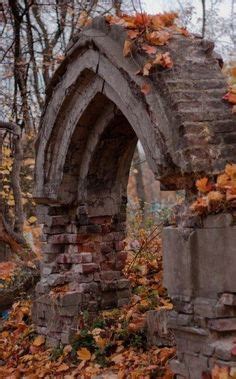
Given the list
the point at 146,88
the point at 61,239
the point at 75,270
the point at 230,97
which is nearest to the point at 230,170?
the point at 230,97

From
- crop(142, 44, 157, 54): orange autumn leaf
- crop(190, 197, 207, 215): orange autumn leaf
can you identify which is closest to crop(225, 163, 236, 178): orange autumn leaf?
crop(190, 197, 207, 215): orange autumn leaf

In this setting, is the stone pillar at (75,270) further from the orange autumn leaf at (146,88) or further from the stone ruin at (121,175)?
the orange autumn leaf at (146,88)

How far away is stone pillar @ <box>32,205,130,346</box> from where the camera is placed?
24.0ft

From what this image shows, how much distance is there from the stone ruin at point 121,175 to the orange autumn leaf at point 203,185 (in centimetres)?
11

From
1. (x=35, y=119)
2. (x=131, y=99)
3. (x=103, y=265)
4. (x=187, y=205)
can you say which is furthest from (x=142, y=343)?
(x=35, y=119)

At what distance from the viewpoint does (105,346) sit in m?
6.54

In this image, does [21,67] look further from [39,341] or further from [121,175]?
[39,341]

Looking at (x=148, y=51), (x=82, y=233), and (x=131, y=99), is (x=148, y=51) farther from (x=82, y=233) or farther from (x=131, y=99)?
(x=82, y=233)

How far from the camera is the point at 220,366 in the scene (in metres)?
4.80

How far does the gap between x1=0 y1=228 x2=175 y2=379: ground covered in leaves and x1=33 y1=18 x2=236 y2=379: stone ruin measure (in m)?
0.25

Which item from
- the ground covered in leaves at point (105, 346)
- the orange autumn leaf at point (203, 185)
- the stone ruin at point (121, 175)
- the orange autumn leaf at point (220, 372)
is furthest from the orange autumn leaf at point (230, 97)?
the ground covered in leaves at point (105, 346)

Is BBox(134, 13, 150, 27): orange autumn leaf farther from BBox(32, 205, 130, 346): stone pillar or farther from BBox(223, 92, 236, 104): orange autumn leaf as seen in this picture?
BBox(32, 205, 130, 346): stone pillar

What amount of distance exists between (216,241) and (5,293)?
461 centimetres

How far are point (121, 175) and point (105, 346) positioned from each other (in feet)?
6.99
